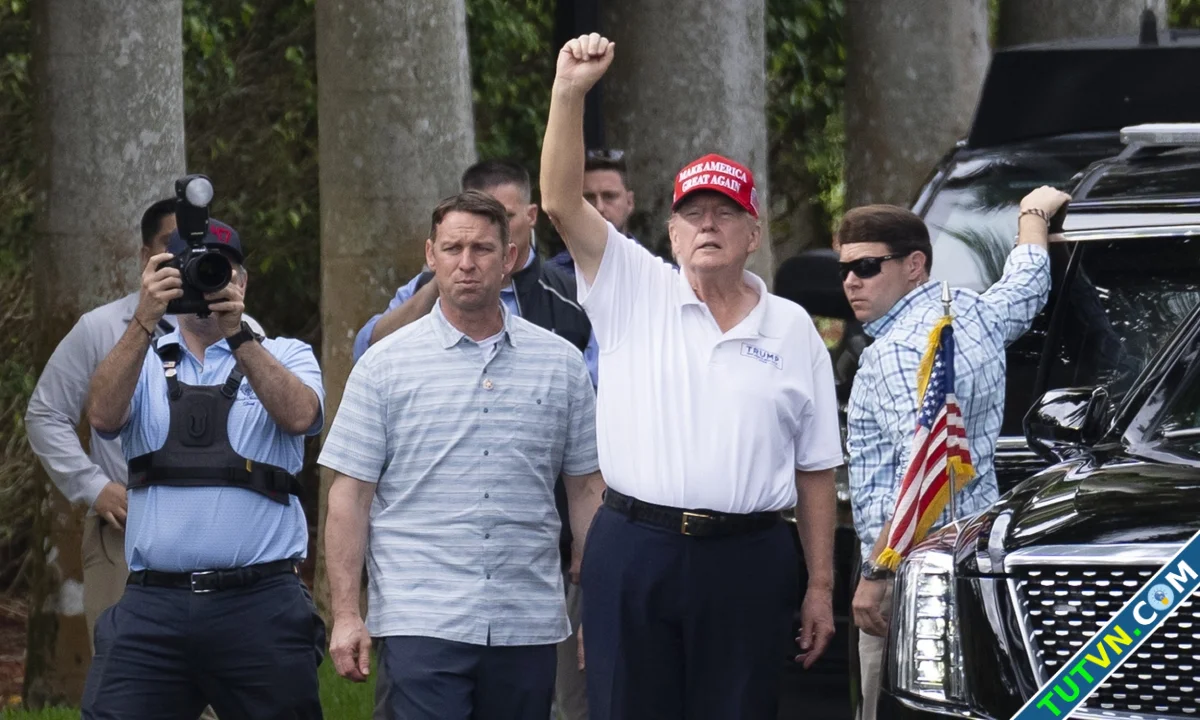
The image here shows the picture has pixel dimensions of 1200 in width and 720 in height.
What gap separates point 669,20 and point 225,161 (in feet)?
17.2

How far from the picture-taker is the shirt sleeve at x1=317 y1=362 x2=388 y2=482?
6.50 metres

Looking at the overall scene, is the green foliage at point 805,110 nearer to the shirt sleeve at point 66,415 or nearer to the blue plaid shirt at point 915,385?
the shirt sleeve at point 66,415

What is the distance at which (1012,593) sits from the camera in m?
5.36

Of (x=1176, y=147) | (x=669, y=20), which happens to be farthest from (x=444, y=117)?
(x=1176, y=147)

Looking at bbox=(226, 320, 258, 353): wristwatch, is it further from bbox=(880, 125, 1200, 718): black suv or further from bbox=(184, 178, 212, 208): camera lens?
bbox=(880, 125, 1200, 718): black suv

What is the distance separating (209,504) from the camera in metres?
6.80

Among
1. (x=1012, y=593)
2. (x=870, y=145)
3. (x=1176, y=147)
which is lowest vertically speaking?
(x=1012, y=593)

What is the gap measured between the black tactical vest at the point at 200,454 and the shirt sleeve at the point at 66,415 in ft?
5.06

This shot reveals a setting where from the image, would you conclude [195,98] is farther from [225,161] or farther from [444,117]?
[444,117]

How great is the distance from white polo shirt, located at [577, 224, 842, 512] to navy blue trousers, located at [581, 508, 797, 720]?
0.13m

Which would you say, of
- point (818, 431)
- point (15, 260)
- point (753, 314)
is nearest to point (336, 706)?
point (818, 431)

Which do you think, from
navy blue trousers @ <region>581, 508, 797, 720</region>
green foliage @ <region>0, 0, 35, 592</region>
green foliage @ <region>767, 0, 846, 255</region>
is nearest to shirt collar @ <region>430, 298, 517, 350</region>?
navy blue trousers @ <region>581, 508, 797, 720</region>

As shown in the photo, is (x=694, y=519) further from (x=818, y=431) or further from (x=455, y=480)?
(x=455, y=480)

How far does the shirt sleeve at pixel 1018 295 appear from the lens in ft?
23.1
